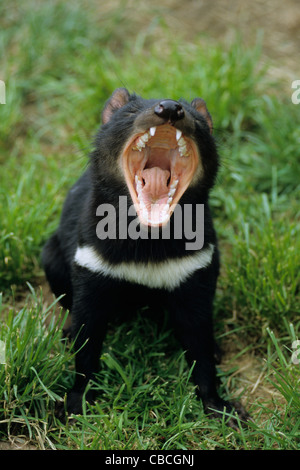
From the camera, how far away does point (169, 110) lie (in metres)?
2.56

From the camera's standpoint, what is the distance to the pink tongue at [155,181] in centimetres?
283

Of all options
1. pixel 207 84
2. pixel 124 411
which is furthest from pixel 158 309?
pixel 207 84

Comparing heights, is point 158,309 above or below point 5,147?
below

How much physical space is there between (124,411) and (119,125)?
1.28 m

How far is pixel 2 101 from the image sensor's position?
16.2 feet

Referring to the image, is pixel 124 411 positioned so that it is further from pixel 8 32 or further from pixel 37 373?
pixel 8 32

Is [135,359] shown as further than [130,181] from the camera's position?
Yes

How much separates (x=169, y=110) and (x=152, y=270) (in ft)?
2.39

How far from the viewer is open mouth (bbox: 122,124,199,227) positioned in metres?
2.71
